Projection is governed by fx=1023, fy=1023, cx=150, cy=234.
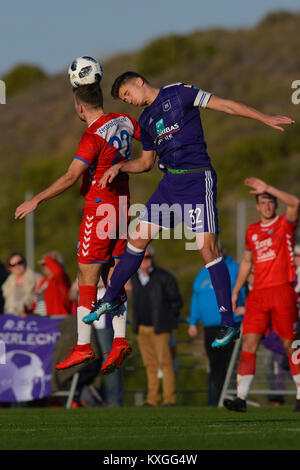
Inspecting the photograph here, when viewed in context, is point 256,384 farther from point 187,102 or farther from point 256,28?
point 256,28

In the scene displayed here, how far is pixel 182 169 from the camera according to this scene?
831 cm

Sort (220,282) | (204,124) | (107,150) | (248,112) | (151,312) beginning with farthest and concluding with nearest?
(204,124), (151,312), (107,150), (220,282), (248,112)

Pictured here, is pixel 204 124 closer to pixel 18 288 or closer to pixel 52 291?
pixel 52 291

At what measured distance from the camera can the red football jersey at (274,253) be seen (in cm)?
1141

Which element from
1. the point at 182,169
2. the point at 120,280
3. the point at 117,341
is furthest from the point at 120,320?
the point at 182,169

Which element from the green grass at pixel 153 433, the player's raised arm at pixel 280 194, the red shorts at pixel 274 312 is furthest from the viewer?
the red shorts at pixel 274 312

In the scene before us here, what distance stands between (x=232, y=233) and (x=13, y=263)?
2636 cm

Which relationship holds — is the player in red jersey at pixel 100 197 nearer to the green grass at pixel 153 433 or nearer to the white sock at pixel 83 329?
the white sock at pixel 83 329

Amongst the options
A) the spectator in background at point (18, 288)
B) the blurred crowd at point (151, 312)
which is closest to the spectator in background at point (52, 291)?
the blurred crowd at point (151, 312)

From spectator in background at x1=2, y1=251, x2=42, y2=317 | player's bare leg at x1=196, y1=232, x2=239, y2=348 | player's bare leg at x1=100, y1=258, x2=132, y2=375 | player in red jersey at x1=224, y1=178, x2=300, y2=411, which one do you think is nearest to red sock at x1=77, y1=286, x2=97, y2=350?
player's bare leg at x1=100, y1=258, x2=132, y2=375

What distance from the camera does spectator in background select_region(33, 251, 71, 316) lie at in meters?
15.2

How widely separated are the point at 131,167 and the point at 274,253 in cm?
329

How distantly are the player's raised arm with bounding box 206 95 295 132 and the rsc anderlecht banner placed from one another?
268 inches

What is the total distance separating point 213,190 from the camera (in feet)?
27.3
